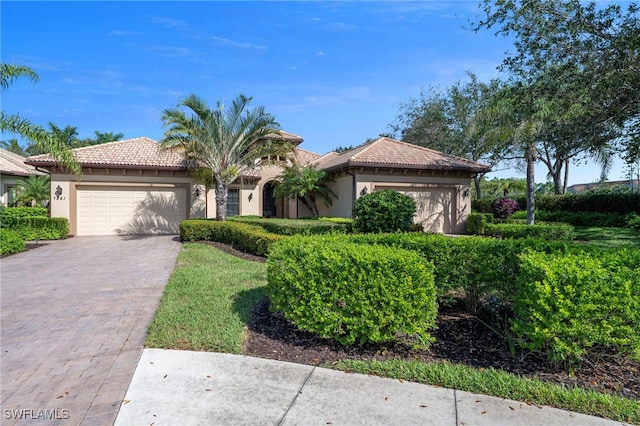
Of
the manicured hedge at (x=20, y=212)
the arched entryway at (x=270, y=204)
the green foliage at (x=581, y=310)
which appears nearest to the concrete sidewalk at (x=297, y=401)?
the green foliage at (x=581, y=310)

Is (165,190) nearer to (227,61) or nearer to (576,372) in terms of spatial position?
(227,61)

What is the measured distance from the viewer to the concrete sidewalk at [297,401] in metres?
2.91

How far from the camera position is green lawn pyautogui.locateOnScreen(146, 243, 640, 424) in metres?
3.16

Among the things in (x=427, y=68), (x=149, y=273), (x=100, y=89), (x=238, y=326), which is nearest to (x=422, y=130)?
(x=427, y=68)

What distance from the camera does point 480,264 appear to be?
191 inches

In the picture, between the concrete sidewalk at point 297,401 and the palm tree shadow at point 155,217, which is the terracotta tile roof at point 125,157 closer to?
the palm tree shadow at point 155,217

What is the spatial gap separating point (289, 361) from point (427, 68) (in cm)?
986

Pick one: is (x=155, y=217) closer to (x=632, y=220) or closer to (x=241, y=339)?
(x=241, y=339)

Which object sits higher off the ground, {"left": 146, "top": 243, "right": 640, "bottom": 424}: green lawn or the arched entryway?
the arched entryway

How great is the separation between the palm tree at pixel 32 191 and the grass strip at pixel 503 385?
2412cm

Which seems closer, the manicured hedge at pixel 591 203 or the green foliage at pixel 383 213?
the green foliage at pixel 383 213

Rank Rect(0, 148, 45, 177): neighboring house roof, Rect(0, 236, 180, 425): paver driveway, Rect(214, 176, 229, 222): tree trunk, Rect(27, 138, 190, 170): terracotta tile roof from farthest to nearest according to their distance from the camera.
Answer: Rect(0, 148, 45, 177): neighboring house roof < Rect(27, 138, 190, 170): terracotta tile roof < Rect(214, 176, 229, 222): tree trunk < Rect(0, 236, 180, 425): paver driveway

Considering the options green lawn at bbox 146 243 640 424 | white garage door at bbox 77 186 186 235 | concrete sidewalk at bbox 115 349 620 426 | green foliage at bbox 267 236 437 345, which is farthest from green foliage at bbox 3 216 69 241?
green foliage at bbox 267 236 437 345

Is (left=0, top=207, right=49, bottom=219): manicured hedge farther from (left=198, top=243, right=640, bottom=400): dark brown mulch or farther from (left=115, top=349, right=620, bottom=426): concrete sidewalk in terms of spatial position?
(left=115, top=349, right=620, bottom=426): concrete sidewalk
